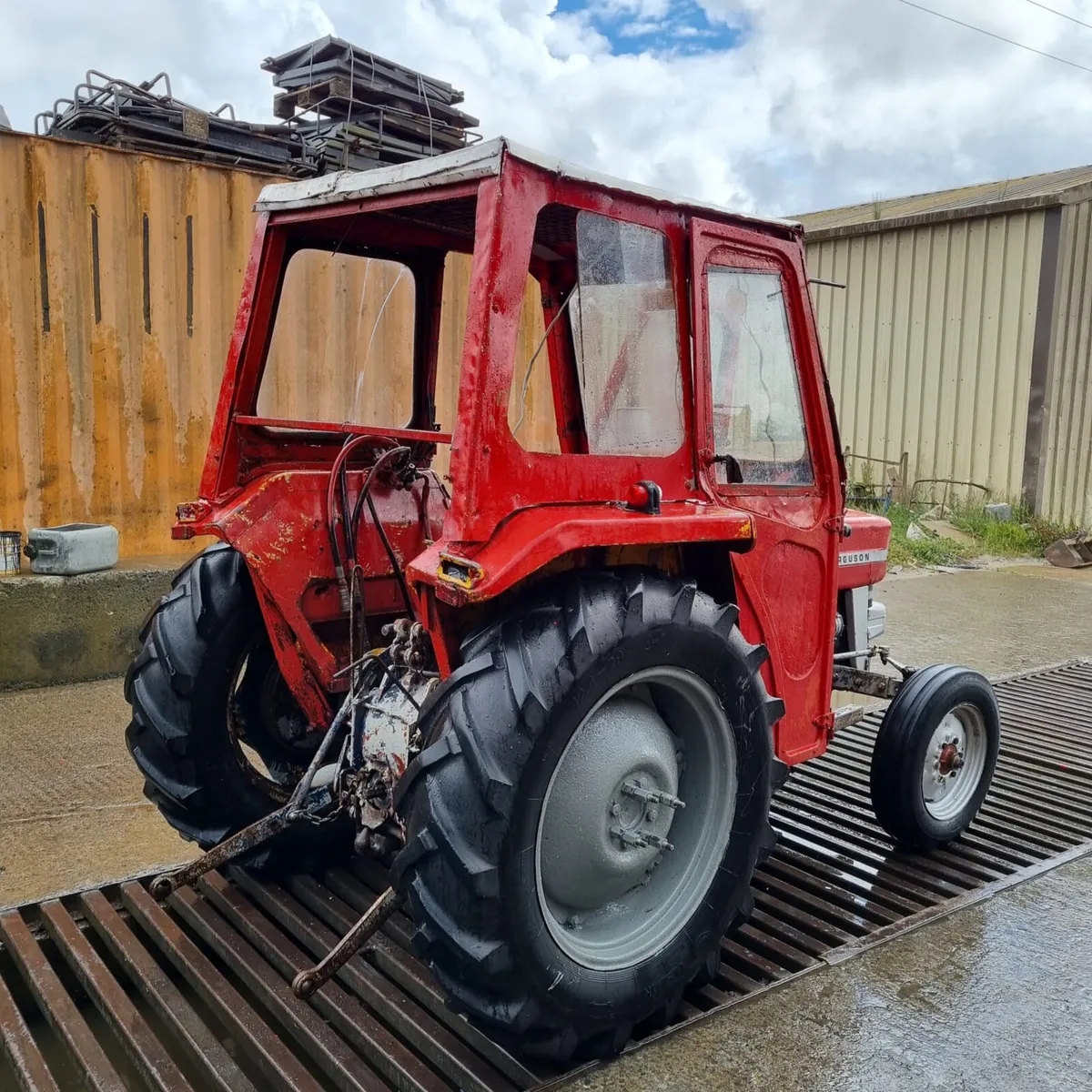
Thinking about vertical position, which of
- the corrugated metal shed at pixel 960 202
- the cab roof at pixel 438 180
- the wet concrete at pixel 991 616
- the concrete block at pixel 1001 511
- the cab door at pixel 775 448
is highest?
the corrugated metal shed at pixel 960 202

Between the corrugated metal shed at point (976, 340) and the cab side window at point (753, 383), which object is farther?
the corrugated metal shed at point (976, 340)

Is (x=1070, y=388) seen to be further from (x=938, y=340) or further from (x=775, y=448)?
(x=775, y=448)

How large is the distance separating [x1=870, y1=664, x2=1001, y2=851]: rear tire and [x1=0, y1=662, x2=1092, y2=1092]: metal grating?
0.14 metres

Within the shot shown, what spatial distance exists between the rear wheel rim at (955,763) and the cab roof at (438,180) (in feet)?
6.27

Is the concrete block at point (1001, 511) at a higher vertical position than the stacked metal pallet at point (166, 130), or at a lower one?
lower

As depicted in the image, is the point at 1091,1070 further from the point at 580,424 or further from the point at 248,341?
the point at 248,341

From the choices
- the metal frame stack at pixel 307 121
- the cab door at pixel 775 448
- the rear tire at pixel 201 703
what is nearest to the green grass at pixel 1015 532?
the metal frame stack at pixel 307 121

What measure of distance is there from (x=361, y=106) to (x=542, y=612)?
21.3 feet

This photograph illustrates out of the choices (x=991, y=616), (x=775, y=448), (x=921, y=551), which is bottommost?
(x=991, y=616)

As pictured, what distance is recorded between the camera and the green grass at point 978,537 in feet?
38.0

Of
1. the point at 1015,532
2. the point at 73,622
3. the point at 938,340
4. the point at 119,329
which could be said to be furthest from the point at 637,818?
the point at 938,340

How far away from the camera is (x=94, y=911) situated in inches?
126

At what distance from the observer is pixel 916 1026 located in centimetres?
272

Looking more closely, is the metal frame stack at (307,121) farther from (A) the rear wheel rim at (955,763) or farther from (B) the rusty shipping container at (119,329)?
(A) the rear wheel rim at (955,763)
